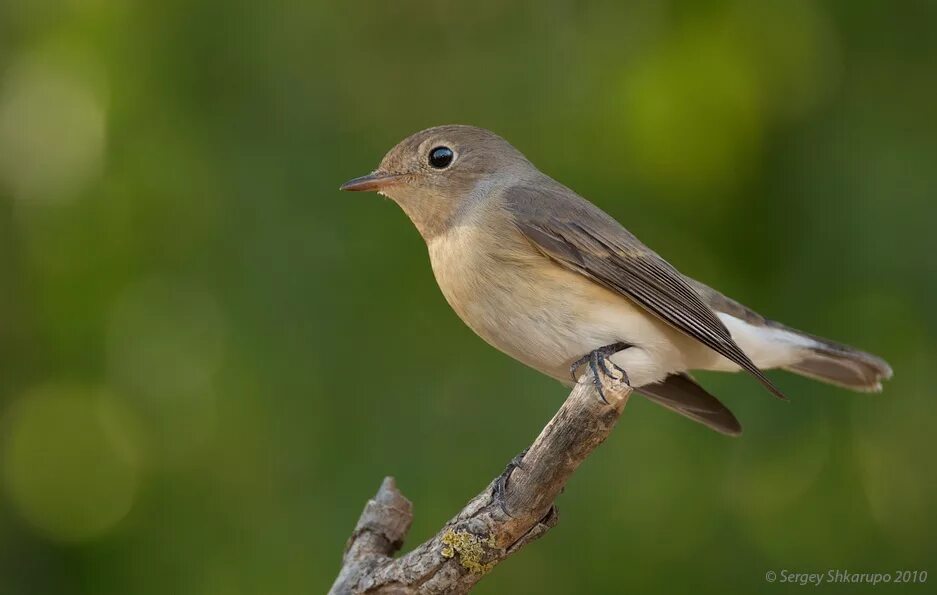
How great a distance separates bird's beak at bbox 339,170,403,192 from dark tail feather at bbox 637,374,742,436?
1.59 meters

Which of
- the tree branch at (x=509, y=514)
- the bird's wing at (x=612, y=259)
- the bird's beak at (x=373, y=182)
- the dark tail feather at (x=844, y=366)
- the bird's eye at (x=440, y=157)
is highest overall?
the bird's eye at (x=440, y=157)

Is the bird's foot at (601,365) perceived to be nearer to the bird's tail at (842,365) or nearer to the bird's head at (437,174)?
the bird's head at (437,174)

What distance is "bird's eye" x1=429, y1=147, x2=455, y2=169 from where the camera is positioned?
541 centimetres

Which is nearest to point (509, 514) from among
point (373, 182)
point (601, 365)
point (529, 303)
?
point (601, 365)

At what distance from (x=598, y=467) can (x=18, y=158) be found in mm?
3888

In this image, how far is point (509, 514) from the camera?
13.2ft

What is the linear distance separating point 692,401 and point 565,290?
3.66 ft

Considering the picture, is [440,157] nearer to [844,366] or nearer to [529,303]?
[529,303]

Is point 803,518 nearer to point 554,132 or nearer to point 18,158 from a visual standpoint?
point 554,132

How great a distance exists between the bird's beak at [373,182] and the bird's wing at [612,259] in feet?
1.89

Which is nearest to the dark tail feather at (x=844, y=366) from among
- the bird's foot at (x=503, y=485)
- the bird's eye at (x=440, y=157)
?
the bird's eye at (x=440, y=157)

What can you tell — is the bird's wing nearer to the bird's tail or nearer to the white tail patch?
the white tail patch

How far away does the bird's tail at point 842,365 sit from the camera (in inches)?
219

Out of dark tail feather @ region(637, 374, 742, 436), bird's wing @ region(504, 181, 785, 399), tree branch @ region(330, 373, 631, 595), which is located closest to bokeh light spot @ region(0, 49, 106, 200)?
bird's wing @ region(504, 181, 785, 399)
